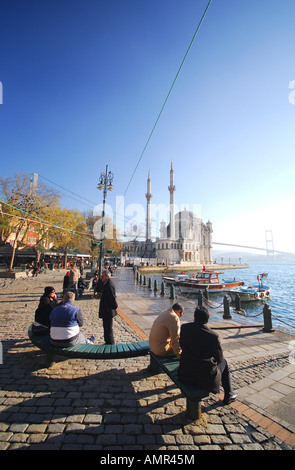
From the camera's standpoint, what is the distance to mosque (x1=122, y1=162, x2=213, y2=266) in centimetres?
7988

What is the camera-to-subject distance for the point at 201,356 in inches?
105

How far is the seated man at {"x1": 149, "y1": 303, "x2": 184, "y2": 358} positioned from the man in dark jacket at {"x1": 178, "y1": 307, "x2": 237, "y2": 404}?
0.53 metres

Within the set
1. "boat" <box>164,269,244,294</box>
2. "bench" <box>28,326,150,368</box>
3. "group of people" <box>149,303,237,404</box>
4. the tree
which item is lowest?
"boat" <box>164,269,244,294</box>

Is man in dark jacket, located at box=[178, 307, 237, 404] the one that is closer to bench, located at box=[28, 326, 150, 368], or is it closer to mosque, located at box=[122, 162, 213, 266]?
bench, located at box=[28, 326, 150, 368]

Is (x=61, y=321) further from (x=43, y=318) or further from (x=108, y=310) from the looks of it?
(x=108, y=310)

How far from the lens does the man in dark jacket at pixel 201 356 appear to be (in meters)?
2.63

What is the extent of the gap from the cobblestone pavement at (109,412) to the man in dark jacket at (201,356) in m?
0.51

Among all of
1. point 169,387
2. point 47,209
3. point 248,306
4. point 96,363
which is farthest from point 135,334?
point 47,209

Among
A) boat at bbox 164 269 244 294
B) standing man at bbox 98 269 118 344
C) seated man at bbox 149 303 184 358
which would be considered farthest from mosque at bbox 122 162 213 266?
seated man at bbox 149 303 184 358

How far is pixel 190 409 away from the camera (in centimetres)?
271

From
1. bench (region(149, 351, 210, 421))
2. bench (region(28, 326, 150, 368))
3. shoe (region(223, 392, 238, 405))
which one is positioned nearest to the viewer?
bench (region(149, 351, 210, 421))

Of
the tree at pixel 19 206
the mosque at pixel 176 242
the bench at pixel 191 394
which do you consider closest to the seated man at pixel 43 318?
the bench at pixel 191 394

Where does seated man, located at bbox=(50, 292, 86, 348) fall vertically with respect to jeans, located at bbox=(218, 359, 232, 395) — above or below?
above

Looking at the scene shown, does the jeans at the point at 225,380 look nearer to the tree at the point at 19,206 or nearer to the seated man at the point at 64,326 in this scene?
the seated man at the point at 64,326
